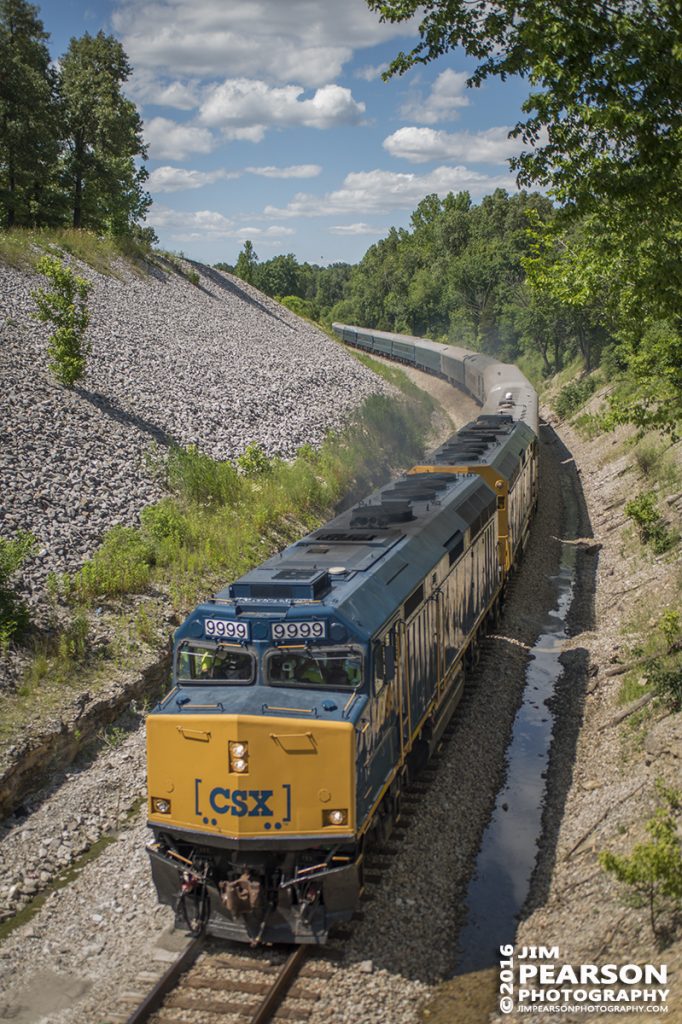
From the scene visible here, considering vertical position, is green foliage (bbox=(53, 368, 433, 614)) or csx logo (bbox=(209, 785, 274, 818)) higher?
green foliage (bbox=(53, 368, 433, 614))

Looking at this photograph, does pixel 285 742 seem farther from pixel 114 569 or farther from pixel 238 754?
pixel 114 569

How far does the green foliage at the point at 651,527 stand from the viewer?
25.4m

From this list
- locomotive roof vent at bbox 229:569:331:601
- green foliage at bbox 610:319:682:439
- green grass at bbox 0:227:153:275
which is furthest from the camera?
green grass at bbox 0:227:153:275

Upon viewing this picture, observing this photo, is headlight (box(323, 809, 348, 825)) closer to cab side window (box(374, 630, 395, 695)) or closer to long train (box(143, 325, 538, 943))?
long train (box(143, 325, 538, 943))

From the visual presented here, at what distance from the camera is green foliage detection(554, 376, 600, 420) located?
58.6m

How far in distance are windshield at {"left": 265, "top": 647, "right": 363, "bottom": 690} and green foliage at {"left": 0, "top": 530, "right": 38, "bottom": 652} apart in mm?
8455

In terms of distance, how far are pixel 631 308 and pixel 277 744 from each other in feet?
30.7

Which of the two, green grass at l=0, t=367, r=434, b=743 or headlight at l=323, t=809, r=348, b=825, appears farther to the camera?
green grass at l=0, t=367, r=434, b=743

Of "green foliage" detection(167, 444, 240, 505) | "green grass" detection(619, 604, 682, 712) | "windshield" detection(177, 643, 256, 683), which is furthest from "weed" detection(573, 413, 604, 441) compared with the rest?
"windshield" detection(177, 643, 256, 683)

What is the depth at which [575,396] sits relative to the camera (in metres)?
59.3

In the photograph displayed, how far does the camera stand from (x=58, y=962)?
11.3 meters

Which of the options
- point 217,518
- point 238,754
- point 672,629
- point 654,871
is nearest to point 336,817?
point 238,754

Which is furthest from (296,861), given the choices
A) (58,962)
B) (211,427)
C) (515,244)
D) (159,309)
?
(515,244)

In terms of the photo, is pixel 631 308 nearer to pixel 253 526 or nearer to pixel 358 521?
pixel 358 521
